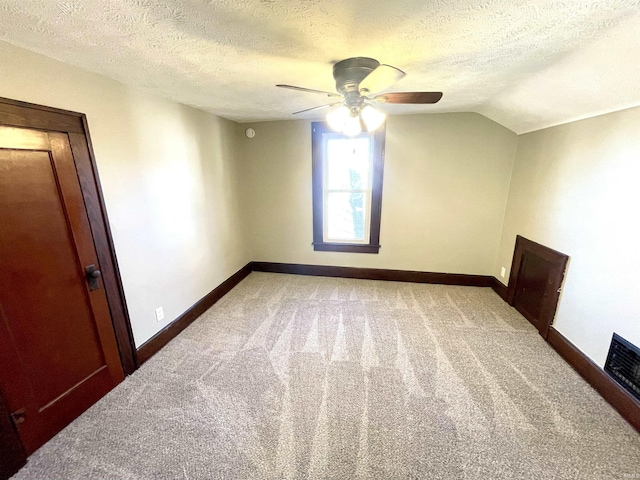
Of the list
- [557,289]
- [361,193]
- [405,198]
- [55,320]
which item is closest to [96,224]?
[55,320]

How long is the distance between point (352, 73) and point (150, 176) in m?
1.81

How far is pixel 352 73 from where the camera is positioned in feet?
5.01

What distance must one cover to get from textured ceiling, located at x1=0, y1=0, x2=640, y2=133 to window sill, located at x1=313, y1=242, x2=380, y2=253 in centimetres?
207

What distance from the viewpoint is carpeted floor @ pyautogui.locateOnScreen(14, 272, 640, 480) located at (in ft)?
4.66

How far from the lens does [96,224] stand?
A: 179cm

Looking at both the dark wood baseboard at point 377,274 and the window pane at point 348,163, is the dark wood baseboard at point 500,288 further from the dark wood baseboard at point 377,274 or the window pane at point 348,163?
the window pane at point 348,163

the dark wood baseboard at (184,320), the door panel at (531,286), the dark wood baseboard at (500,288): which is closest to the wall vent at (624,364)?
the door panel at (531,286)

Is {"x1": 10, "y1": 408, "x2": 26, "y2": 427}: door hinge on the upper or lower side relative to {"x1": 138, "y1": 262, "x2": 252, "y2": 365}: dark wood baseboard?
upper

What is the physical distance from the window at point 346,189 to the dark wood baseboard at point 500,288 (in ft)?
5.11

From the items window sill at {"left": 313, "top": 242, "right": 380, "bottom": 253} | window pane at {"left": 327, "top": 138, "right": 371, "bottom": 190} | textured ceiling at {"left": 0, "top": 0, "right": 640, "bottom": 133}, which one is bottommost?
window sill at {"left": 313, "top": 242, "right": 380, "bottom": 253}

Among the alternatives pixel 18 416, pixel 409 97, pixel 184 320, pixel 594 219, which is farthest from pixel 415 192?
pixel 18 416

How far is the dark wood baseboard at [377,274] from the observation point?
3.55 m

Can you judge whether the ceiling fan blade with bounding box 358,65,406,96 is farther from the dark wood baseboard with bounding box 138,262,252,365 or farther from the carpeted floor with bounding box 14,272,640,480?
the dark wood baseboard with bounding box 138,262,252,365

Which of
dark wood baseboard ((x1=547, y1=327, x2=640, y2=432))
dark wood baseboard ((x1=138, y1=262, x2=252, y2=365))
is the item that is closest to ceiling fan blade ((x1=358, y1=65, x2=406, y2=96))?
dark wood baseboard ((x1=547, y1=327, x2=640, y2=432))
